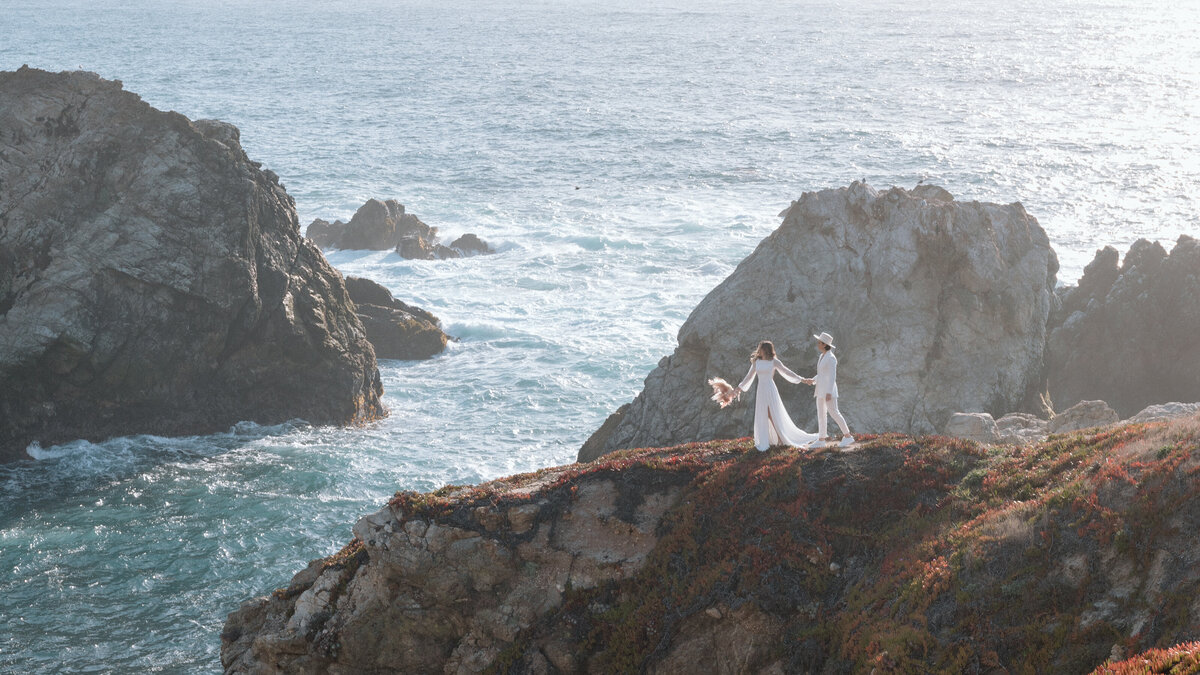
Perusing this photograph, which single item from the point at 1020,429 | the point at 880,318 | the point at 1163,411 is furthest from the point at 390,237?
the point at 1163,411

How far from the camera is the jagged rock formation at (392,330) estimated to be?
4334cm

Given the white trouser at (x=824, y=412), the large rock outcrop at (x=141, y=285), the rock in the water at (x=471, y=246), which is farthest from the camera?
the rock in the water at (x=471, y=246)

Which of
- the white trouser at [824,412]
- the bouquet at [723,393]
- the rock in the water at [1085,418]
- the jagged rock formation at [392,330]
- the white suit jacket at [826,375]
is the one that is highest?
the white suit jacket at [826,375]

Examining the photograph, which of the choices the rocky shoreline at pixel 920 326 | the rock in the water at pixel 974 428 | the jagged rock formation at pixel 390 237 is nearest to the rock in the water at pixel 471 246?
the jagged rock formation at pixel 390 237

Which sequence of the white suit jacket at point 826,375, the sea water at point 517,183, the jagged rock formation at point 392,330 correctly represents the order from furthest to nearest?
the jagged rock formation at point 392,330
the sea water at point 517,183
the white suit jacket at point 826,375

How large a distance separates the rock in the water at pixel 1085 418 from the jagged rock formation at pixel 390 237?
130 feet

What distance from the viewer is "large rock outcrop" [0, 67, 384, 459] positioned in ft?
105

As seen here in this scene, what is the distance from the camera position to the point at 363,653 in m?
16.8

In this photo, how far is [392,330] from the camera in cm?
4341

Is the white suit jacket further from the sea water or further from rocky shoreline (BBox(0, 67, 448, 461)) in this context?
rocky shoreline (BBox(0, 67, 448, 461))

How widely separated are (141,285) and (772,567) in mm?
26623

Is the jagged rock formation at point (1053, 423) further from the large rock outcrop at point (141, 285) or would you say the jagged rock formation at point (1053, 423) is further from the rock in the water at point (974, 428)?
the large rock outcrop at point (141, 285)

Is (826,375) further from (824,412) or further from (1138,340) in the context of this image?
(1138,340)

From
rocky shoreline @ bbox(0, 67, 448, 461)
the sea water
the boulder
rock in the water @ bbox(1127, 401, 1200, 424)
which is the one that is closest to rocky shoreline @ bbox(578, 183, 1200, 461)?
the sea water
